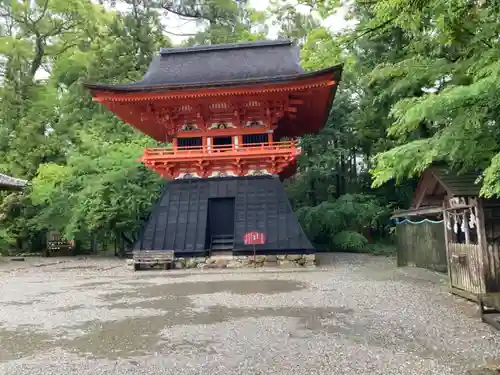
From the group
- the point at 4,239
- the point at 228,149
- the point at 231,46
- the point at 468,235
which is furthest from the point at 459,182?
the point at 4,239

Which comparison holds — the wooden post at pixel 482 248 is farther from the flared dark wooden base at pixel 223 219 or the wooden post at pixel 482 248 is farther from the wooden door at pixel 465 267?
the flared dark wooden base at pixel 223 219

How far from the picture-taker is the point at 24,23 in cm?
2833

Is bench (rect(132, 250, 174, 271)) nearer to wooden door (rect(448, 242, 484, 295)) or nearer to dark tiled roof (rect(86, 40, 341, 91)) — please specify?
dark tiled roof (rect(86, 40, 341, 91))

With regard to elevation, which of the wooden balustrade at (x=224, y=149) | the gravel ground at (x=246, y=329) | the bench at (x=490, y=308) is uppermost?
the wooden balustrade at (x=224, y=149)

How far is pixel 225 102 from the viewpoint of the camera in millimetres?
15961

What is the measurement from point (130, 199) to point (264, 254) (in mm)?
6864

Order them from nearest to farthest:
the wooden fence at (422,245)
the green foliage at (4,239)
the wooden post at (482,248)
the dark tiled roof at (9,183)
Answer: the wooden post at (482,248) → the wooden fence at (422,245) → the dark tiled roof at (9,183) → the green foliage at (4,239)

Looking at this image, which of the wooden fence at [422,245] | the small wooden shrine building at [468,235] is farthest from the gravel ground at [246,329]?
the wooden fence at [422,245]

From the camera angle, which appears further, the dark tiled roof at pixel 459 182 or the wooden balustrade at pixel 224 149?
the wooden balustrade at pixel 224 149

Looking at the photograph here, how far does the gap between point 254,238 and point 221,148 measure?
3.70 metres

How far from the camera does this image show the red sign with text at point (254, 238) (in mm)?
15031

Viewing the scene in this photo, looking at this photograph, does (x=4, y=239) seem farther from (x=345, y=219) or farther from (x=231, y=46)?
(x=345, y=219)

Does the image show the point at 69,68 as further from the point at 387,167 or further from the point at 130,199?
the point at 387,167

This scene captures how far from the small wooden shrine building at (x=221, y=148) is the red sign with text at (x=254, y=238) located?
246mm
